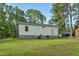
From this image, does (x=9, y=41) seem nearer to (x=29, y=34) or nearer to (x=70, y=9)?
(x=29, y=34)

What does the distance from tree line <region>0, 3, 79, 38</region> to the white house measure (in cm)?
7

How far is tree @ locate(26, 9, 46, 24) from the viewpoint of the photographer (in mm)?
8609

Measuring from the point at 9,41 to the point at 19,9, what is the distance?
0.61 metres

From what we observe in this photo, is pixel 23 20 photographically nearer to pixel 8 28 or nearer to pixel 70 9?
pixel 8 28

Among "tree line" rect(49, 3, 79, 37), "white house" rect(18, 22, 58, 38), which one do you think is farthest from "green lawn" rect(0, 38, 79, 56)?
"tree line" rect(49, 3, 79, 37)

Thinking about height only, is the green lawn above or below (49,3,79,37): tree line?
below

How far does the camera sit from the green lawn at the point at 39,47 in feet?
27.8

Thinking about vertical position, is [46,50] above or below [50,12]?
below

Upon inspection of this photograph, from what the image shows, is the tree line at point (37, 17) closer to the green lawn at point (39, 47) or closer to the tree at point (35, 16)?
the tree at point (35, 16)

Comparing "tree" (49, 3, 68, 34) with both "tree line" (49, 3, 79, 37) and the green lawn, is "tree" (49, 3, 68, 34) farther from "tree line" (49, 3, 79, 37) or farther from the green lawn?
the green lawn

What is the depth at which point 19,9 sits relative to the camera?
28.2 feet

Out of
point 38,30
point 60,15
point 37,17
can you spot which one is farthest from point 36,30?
point 60,15

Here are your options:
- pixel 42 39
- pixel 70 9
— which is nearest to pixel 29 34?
pixel 42 39

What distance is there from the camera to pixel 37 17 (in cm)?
870
